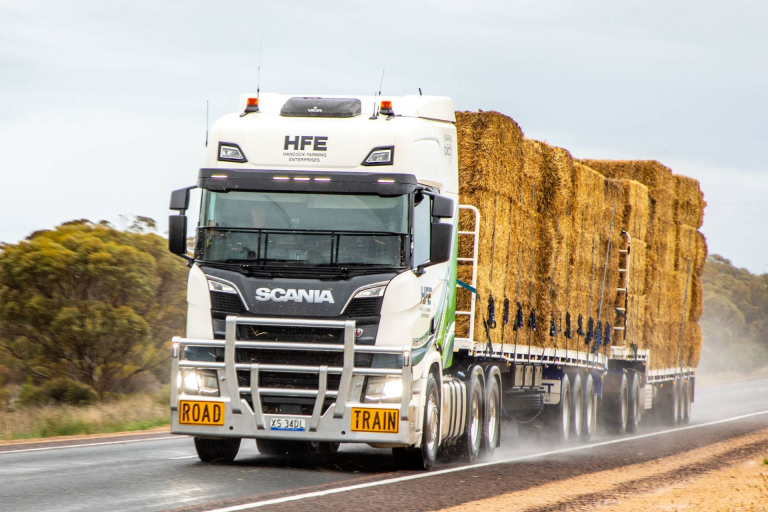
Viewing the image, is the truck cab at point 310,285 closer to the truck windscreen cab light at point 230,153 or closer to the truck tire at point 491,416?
the truck windscreen cab light at point 230,153

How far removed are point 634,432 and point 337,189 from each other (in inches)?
575

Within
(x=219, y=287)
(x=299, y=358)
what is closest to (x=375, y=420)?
(x=299, y=358)

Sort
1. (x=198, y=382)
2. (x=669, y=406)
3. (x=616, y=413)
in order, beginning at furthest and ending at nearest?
(x=669, y=406) < (x=616, y=413) < (x=198, y=382)

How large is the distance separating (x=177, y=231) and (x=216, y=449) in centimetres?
285

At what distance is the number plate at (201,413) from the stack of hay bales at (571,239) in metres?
4.19

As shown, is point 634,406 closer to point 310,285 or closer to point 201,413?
point 310,285

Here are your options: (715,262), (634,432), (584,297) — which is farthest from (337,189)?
(715,262)

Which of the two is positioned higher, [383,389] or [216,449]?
[383,389]

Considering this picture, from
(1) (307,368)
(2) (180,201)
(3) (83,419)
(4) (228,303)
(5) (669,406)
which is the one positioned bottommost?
(3) (83,419)

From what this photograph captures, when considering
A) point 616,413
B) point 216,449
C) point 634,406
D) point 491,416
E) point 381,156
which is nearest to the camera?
point 381,156

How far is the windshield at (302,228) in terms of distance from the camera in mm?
12070

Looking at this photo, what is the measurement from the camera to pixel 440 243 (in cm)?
1207

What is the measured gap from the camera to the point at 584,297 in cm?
2112

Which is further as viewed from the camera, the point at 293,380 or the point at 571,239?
the point at 571,239
